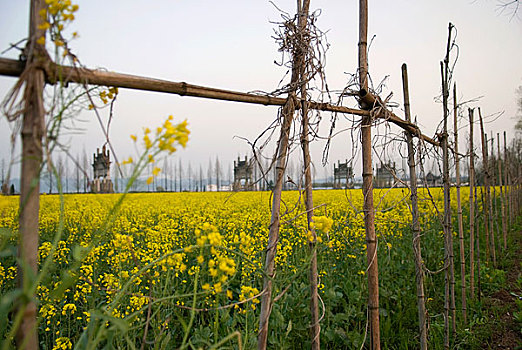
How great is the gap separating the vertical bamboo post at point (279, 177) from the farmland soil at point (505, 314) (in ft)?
8.94

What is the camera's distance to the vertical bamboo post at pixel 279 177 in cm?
167

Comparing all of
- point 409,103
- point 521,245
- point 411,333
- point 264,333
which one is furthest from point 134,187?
point 521,245

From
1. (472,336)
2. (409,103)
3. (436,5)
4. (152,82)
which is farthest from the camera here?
(436,5)

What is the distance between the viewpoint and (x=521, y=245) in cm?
764

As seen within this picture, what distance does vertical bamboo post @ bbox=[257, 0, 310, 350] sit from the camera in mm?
1671

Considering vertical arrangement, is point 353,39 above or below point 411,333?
above

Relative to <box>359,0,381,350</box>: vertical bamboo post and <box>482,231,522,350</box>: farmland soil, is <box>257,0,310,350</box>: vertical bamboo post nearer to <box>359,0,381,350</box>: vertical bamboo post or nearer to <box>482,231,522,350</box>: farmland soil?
<box>359,0,381,350</box>: vertical bamboo post

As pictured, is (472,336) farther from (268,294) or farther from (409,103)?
(268,294)

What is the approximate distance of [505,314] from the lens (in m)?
4.05

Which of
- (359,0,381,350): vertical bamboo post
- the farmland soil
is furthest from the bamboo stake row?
the farmland soil

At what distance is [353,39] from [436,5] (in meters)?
4.05

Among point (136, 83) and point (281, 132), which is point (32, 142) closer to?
point (136, 83)

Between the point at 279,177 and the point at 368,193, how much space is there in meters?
0.72

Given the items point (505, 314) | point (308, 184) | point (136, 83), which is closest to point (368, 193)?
point (308, 184)
